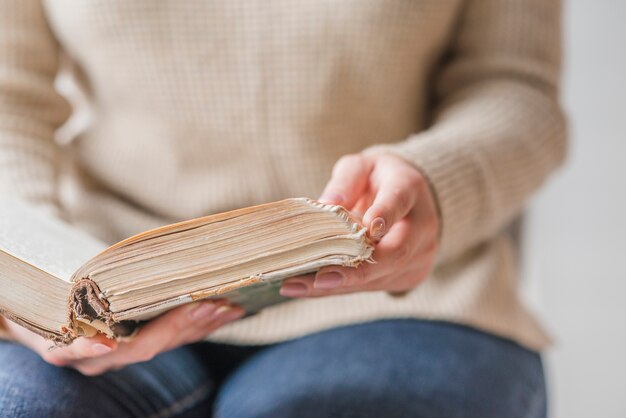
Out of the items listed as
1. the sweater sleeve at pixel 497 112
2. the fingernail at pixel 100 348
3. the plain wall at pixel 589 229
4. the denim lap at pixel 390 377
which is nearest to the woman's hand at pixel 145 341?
the fingernail at pixel 100 348

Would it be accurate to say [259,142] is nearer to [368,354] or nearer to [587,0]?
[368,354]

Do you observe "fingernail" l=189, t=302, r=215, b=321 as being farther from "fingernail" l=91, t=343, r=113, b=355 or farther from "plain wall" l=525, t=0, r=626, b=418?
"plain wall" l=525, t=0, r=626, b=418

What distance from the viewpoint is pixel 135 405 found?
61 centimetres

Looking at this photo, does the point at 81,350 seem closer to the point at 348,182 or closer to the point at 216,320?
the point at 216,320

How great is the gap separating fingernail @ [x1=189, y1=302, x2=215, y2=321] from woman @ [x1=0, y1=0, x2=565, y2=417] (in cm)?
12

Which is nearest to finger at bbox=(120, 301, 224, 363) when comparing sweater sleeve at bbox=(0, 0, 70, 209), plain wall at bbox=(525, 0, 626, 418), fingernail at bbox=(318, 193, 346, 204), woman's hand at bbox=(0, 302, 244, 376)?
woman's hand at bbox=(0, 302, 244, 376)

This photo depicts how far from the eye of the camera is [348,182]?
0.51 metres

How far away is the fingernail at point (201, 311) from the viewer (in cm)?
49

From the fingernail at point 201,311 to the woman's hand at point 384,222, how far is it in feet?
0.18

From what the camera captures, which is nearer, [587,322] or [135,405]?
[135,405]

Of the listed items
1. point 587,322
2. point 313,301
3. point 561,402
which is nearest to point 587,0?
point 587,322

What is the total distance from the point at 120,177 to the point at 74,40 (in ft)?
0.52

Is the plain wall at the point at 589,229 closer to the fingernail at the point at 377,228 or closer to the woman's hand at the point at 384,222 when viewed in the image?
the woman's hand at the point at 384,222

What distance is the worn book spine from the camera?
43 cm
